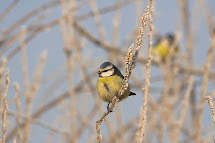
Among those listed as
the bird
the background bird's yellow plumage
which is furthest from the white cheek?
the background bird's yellow plumage

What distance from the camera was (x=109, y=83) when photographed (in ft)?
4.24

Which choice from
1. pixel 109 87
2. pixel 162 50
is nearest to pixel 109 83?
pixel 109 87

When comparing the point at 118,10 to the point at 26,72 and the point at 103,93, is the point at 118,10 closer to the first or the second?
the point at 26,72

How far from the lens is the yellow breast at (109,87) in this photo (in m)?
1.26

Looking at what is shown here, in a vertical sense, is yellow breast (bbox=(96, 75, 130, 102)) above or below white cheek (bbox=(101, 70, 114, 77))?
below

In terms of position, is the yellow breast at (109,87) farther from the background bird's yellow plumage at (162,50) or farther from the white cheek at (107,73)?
the background bird's yellow plumage at (162,50)

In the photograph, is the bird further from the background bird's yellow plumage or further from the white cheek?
the background bird's yellow plumage

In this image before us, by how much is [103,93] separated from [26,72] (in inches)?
20.7

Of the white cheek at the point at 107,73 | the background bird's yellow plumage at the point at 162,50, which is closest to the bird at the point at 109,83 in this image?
the white cheek at the point at 107,73

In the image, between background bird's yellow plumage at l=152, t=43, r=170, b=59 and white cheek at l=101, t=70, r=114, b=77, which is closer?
white cheek at l=101, t=70, r=114, b=77

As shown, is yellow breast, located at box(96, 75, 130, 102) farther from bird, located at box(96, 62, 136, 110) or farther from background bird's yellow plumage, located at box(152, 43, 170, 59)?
background bird's yellow plumage, located at box(152, 43, 170, 59)

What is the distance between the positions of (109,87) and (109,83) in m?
0.02

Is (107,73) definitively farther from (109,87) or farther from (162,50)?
(162,50)

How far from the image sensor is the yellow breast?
1.26 meters
